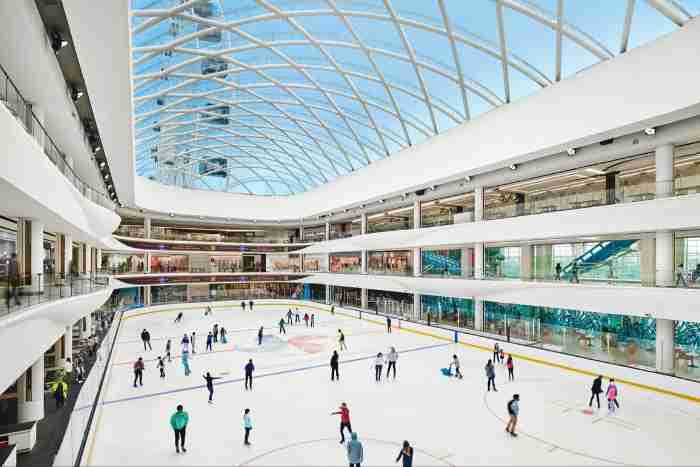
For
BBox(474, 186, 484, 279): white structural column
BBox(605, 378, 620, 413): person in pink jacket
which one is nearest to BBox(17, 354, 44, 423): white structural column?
BBox(605, 378, 620, 413): person in pink jacket

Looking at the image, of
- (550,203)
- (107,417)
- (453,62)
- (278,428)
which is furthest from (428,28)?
(107,417)

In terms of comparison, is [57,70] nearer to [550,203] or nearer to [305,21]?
[305,21]

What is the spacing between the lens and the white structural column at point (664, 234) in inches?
638

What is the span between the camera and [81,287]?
15.1 m

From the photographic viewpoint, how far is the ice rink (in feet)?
33.5

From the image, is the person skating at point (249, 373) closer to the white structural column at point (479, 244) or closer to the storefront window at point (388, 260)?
the white structural column at point (479, 244)

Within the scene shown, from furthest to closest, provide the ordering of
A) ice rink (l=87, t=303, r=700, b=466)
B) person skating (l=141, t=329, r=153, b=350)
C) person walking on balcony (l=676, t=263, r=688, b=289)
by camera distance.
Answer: person skating (l=141, t=329, r=153, b=350)
person walking on balcony (l=676, t=263, r=688, b=289)
ice rink (l=87, t=303, r=700, b=466)

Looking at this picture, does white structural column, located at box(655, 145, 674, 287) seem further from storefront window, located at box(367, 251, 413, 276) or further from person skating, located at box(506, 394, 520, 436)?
storefront window, located at box(367, 251, 413, 276)

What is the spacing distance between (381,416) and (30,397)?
1294 centimetres

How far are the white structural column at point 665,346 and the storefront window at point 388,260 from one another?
24487mm

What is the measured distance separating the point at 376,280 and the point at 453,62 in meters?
20.4

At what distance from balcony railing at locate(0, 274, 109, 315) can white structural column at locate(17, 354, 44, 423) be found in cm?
343

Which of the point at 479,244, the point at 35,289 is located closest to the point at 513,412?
the point at 35,289

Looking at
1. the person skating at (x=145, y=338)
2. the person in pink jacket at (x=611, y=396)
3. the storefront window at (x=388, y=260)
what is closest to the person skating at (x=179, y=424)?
the person in pink jacket at (x=611, y=396)
